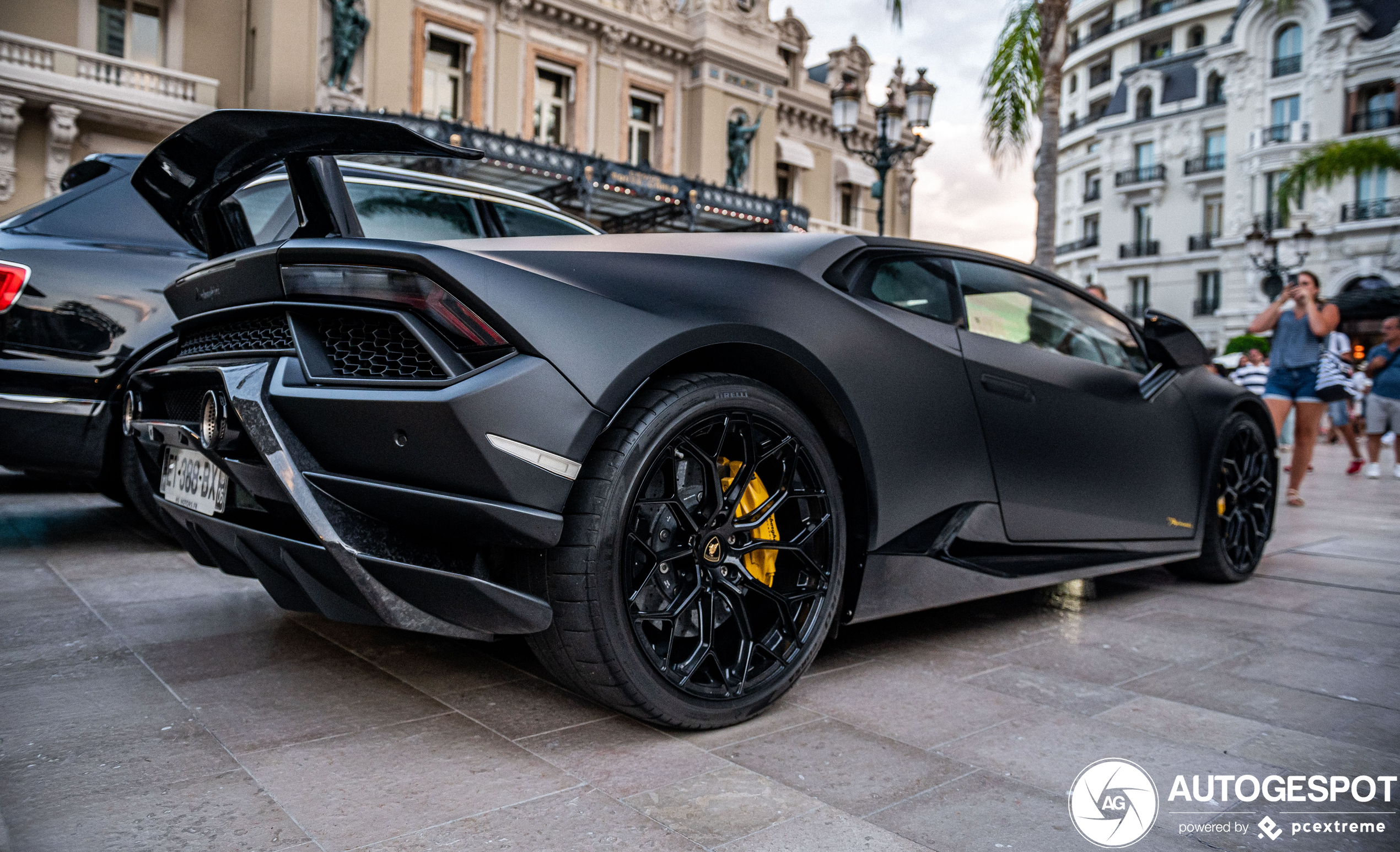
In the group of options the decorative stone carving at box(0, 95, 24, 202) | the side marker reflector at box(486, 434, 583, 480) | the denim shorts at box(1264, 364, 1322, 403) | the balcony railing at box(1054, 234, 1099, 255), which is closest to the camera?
the side marker reflector at box(486, 434, 583, 480)

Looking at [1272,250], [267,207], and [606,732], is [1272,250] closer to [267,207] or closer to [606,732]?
[267,207]

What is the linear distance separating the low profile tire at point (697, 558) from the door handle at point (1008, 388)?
0.70 m

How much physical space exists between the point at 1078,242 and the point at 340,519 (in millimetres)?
56746

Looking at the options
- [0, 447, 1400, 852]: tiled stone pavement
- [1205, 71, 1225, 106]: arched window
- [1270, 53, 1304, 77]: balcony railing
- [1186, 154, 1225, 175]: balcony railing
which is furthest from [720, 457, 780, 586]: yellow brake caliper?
[1205, 71, 1225, 106]: arched window

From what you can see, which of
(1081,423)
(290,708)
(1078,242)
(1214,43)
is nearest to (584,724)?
(290,708)

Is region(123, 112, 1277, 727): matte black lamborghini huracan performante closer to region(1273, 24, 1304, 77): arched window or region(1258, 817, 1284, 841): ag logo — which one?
region(1258, 817, 1284, 841): ag logo

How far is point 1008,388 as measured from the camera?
273 centimetres

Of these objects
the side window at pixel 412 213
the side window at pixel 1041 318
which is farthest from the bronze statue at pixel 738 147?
the side window at pixel 1041 318

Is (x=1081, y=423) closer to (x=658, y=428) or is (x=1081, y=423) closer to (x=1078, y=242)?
(x=658, y=428)

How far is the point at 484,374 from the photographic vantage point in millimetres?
1715

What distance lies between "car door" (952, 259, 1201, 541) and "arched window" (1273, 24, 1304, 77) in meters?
48.6

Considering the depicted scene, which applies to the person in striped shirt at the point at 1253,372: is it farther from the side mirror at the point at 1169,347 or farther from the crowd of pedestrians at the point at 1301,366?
the side mirror at the point at 1169,347

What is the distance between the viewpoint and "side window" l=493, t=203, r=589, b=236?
4.00m

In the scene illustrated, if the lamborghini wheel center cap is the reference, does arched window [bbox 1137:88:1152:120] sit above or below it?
above
